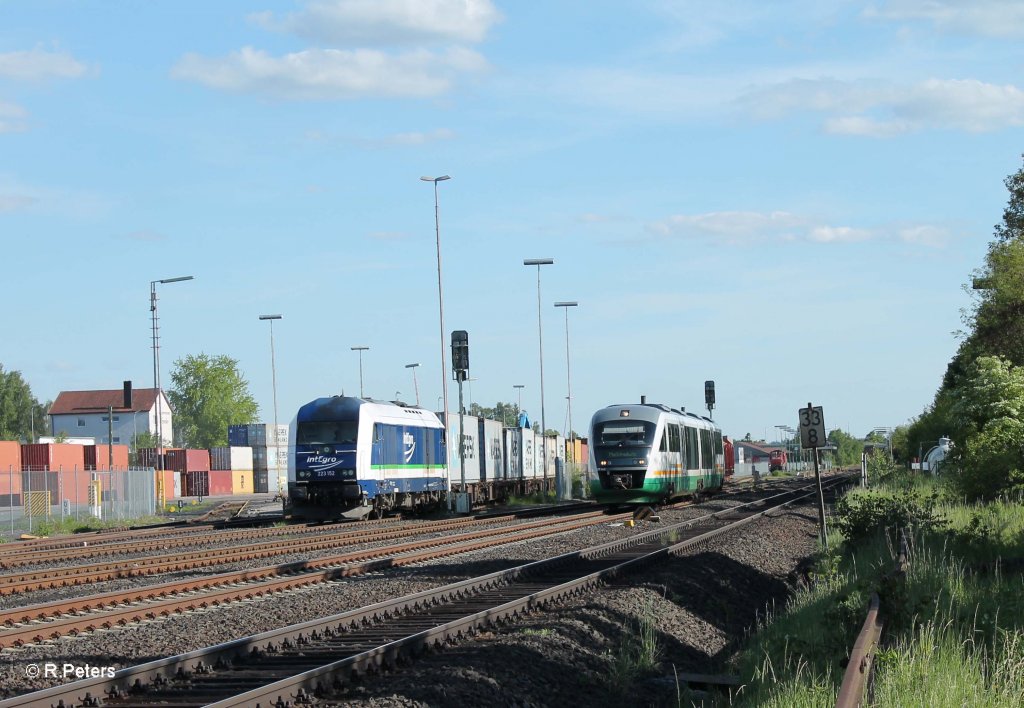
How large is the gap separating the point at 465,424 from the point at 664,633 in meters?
34.2

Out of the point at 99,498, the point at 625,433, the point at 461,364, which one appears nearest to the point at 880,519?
the point at 625,433

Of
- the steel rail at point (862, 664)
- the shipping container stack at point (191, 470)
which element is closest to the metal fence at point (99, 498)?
the steel rail at point (862, 664)

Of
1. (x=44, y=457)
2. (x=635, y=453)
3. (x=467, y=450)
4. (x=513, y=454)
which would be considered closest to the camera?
(x=635, y=453)

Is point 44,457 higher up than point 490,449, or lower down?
higher up

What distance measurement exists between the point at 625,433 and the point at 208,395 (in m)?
115

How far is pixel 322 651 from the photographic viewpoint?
11.3 meters

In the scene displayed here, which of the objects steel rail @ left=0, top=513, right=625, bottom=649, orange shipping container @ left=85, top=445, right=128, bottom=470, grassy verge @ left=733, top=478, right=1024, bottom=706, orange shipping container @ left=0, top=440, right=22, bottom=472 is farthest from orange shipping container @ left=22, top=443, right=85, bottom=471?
grassy verge @ left=733, top=478, right=1024, bottom=706

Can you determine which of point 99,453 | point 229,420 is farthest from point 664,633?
point 229,420

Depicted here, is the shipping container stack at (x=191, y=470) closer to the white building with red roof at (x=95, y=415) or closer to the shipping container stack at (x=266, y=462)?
the shipping container stack at (x=266, y=462)

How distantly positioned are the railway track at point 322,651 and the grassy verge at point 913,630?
9.46 ft

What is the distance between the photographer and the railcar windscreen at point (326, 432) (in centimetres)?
3494

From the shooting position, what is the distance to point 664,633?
13.2m

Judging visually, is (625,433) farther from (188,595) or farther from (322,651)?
(322,651)

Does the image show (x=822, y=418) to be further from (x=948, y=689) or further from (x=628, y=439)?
(x=948, y=689)
